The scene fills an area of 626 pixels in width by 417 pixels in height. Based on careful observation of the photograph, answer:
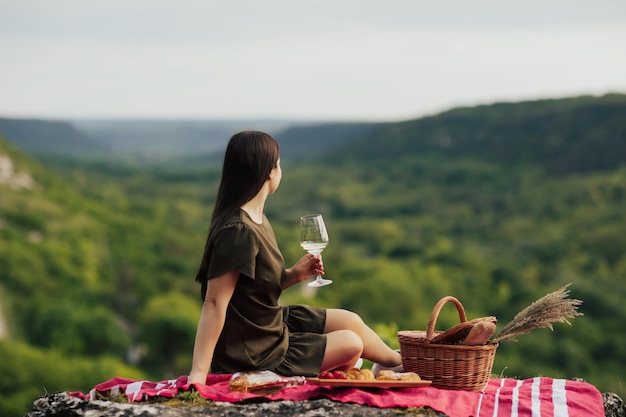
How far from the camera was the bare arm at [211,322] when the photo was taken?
4844 mm

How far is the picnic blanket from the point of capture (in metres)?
4.65

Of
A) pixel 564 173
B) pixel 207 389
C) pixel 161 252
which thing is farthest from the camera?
pixel 564 173

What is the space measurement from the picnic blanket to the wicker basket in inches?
3.6

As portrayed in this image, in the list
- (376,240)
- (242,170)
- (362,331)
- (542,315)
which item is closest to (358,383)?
(362,331)

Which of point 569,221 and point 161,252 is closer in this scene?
point 161,252

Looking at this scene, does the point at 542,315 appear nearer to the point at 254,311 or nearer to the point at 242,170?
the point at 254,311

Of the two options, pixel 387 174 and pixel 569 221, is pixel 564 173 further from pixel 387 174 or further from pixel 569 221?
pixel 387 174

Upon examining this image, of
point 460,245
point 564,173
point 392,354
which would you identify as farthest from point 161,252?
point 392,354

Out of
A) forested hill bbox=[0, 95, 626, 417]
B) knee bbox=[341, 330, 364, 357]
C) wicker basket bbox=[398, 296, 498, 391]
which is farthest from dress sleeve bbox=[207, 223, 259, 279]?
forested hill bbox=[0, 95, 626, 417]

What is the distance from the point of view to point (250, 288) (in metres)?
4.99

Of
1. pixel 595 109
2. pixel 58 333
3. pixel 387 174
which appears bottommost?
pixel 58 333

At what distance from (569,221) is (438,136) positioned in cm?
5161

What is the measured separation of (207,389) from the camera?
187 inches

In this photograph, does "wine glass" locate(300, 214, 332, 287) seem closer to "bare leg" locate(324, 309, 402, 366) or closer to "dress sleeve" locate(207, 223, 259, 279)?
"dress sleeve" locate(207, 223, 259, 279)
